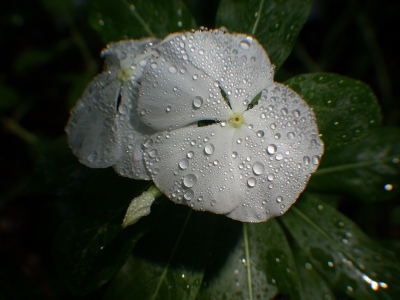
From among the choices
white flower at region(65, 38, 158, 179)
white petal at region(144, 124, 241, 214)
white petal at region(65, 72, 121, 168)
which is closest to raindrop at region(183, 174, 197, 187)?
white petal at region(144, 124, 241, 214)

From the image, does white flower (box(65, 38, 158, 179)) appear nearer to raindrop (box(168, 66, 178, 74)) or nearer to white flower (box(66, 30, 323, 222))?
white flower (box(66, 30, 323, 222))

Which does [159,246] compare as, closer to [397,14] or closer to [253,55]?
[253,55]

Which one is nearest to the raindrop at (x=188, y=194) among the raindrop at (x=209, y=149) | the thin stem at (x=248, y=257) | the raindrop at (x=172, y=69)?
the raindrop at (x=209, y=149)

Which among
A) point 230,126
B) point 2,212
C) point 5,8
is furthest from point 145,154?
point 5,8

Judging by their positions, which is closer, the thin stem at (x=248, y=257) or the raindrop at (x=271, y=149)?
the raindrop at (x=271, y=149)

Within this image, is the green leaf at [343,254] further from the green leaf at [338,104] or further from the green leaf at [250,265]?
the green leaf at [338,104]

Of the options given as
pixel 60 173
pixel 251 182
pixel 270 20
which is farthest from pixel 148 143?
pixel 60 173

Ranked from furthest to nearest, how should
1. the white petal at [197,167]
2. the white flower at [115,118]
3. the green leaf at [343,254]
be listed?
the green leaf at [343,254], the white flower at [115,118], the white petal at [197,167]
